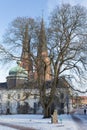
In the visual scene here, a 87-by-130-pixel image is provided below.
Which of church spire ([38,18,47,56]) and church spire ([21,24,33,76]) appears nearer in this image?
church spire ([38,18,47,56])

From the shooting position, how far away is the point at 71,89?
50.5 meters

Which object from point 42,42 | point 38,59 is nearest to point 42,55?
point 38,59

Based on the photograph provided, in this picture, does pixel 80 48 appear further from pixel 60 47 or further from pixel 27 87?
pixel 27 87

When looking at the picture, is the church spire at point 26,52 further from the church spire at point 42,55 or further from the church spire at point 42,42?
the church spire at point 42,42

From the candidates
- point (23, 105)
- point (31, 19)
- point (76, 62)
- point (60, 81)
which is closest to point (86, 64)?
point (76, 62)

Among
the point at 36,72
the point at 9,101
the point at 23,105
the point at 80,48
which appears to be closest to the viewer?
the point at 80,48

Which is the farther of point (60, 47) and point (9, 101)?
point (9, 101)

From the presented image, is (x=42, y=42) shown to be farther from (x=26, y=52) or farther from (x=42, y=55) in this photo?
(x=26, y=52)

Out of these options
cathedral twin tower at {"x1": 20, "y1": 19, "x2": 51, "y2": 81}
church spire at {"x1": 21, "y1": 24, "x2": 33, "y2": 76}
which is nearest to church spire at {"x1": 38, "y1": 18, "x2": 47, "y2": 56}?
cathedral twin tower at {"x1": 20, "y1": 19, "x2": 51, "y2": 81}

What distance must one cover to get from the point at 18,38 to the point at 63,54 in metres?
6.94

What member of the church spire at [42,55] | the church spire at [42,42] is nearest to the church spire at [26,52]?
the church spire at [42,55]

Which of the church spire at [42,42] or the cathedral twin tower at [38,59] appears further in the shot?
the cathedral twin tower at [38,59]

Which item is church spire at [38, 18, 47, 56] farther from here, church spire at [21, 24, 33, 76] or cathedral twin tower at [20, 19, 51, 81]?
church spire at [21, 24, 33, 76]

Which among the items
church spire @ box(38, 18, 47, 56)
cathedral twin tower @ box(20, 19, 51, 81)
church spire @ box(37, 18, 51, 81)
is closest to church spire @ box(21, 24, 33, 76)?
cathedral twin tower @ box(20, 19, 51, 81)
